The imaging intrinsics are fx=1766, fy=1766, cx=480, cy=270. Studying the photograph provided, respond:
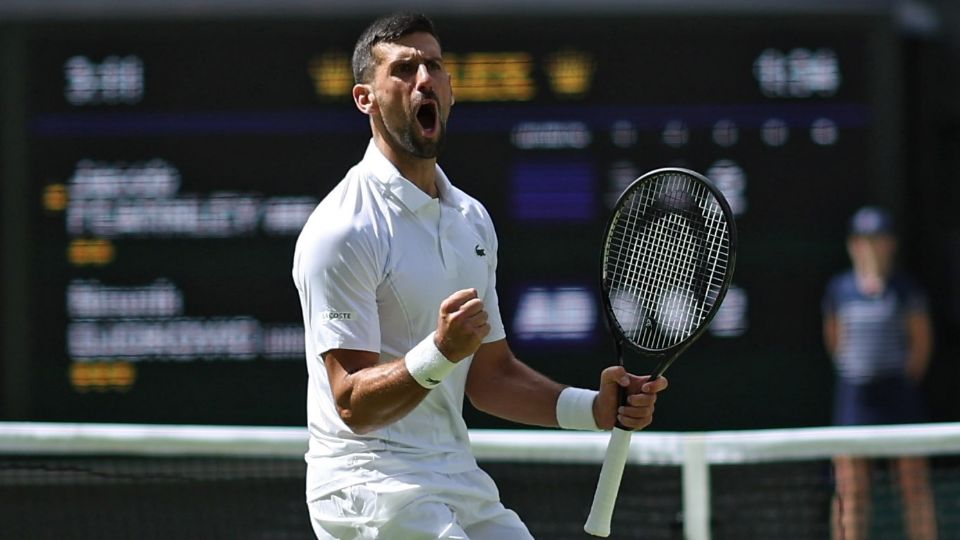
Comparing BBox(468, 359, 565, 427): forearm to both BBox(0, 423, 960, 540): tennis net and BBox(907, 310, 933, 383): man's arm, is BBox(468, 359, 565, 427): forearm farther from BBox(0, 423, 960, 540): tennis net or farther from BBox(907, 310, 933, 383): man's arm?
BBox(907, 310, 933, 383): man's arm

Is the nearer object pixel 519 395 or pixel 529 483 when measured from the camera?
pixel 519 395

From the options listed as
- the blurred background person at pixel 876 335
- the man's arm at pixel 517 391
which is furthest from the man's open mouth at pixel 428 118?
the blurred background person at pixel 876 335

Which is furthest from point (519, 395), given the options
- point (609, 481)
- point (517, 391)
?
point (609, 481)

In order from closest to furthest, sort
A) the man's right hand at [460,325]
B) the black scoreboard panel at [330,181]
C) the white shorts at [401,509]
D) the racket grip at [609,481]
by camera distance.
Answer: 1. the man's right hand at [460,325]
2. the white shorts at [401,509]
3. the racket grip at [609,481]
4. the black scoreboard panel at [330,181]

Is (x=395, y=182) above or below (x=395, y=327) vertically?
above

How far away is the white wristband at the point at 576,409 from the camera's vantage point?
11.6 feet

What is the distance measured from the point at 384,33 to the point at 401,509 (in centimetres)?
92

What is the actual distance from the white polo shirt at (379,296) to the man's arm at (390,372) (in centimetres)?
4

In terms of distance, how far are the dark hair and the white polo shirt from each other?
0.16m

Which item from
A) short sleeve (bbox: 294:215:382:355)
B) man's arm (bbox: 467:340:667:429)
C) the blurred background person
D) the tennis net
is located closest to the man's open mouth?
short sleeve (bbox: 294:215:382:355)

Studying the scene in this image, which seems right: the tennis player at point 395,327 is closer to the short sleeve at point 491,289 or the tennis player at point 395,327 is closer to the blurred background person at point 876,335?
the short sleeve at point 491,289

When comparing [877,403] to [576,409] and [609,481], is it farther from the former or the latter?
[609,481]

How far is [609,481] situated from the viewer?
11.3 ft

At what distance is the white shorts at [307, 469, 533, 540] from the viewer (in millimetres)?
3322
